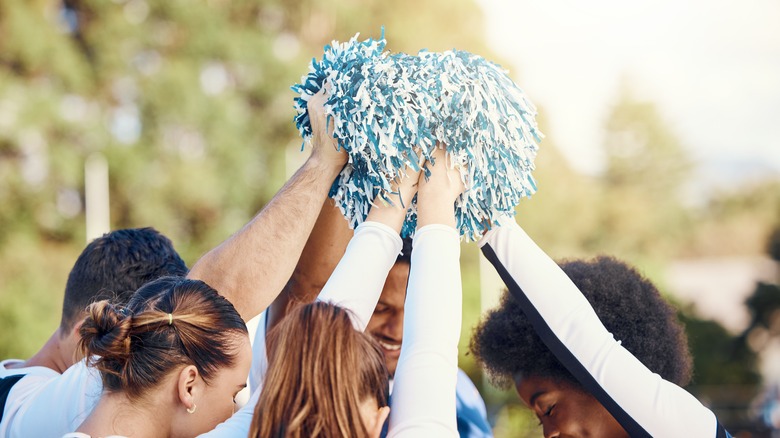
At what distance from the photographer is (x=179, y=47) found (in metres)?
22.6

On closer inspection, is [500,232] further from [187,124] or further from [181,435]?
[187,124]

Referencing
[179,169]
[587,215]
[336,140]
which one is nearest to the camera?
[336,140]

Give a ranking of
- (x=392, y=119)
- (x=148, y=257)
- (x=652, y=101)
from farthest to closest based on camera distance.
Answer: (x=652, y=101) → (x=148, y=257) → (x=392, y=119)

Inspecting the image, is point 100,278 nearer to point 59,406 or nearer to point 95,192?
point 59,406

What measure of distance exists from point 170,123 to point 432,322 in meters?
21.0

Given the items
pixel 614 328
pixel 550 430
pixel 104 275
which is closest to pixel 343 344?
pixel 550 430

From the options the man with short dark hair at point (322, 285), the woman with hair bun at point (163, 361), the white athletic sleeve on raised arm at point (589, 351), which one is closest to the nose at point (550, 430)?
the white athletic sleeve on raised arm at point (589, 351)

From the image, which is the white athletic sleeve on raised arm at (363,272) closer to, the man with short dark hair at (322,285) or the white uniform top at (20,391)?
the man with short dark hair at (322,285)

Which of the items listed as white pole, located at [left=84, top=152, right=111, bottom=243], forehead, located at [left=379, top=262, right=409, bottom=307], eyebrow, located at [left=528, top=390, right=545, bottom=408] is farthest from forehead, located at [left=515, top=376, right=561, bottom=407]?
white pole, located at [left=84, top=152, right=111, bottom=243]

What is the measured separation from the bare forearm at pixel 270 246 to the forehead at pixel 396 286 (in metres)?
0.77

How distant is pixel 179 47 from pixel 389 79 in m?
22.0

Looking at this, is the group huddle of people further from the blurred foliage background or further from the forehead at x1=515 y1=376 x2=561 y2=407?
the blurred foliage background

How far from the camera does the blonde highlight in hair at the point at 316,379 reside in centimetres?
157

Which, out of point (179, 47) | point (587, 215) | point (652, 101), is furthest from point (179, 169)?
point (652, 101)
